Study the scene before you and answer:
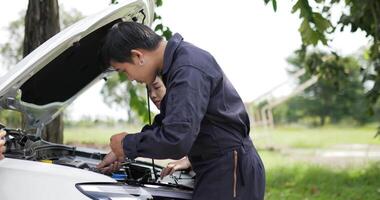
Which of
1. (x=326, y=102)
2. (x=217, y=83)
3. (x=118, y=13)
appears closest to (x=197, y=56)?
(x=217, y=83)

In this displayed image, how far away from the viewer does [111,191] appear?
2.44 m

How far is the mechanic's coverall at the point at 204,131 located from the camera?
2240 mm

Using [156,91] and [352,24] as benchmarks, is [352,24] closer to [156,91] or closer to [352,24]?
[352,24]

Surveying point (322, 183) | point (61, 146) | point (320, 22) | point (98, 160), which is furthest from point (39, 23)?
point (322, 183)

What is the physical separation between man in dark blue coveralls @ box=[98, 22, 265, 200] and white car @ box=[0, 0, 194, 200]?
0.17m

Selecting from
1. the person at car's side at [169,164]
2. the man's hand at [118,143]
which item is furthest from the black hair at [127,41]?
the person at car's side at [169,164]

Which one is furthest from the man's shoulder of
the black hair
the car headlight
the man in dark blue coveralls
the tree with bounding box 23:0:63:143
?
the tree with bounding box 23:0:63:143

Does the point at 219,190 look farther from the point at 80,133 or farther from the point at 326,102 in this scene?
the point at 326,102

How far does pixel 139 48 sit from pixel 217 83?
0.35m

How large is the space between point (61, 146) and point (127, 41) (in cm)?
134

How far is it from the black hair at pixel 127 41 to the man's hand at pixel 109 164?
65 cm

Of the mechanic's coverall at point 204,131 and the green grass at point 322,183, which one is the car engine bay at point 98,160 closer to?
the mechanic's coverall at point 204,131

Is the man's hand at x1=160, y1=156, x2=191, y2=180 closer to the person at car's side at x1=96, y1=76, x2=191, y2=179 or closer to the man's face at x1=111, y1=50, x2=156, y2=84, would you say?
the person at car's side at x1=96, y1=76, x2=191, y2=179

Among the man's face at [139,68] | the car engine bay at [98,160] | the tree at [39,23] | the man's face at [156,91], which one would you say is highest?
the tree at [39,23]
